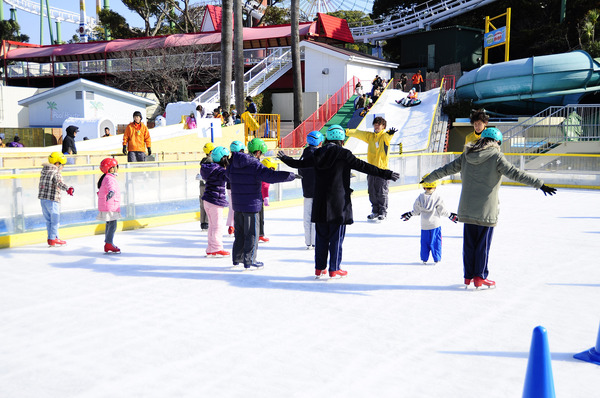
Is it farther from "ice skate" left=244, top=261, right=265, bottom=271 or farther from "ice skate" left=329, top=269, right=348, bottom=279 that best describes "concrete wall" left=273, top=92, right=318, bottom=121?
"ice skate" left=329, top=269, right=348, bottom=279

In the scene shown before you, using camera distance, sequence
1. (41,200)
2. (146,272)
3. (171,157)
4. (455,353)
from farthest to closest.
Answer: (171,157) < (41,200) < (146,272) < (455,353)

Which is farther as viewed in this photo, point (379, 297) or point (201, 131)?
point (201, 131)

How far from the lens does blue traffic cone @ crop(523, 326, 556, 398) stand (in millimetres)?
2639

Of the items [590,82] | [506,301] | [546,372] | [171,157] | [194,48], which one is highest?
[194,48]

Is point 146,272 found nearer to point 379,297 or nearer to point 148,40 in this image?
point 379,297

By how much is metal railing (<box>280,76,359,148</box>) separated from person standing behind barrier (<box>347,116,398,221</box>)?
14080 millimetres

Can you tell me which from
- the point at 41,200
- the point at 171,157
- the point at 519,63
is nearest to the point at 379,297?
the point at 41,200

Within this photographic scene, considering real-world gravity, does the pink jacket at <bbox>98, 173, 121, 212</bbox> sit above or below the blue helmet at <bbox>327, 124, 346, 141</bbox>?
below

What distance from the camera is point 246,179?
6.18 meters

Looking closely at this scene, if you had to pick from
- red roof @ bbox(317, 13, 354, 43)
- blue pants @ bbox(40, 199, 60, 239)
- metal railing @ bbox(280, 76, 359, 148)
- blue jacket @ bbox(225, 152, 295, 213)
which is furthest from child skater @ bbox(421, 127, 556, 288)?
red roof @ bbox(317, 13, 354, 43)

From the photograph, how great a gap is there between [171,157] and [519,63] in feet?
61.4

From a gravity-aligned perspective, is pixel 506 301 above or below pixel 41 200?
below

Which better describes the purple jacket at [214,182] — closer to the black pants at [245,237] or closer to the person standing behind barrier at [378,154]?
the black pants at [245,237]

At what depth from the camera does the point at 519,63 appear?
86.9 feet
